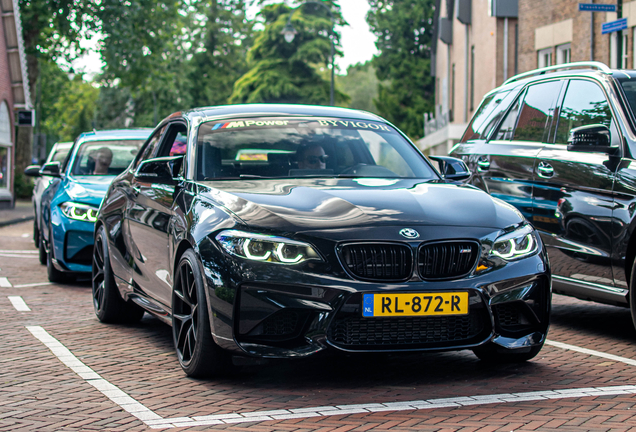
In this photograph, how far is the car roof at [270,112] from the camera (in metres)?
6.30

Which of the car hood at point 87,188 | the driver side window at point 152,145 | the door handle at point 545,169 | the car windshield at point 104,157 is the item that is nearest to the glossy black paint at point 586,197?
the door handle at point 545,169

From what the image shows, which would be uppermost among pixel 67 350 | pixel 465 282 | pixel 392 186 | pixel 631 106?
pixel 631 106

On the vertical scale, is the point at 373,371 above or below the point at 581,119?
below

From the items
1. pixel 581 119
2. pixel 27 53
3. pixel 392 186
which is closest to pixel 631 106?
pixel 581 119

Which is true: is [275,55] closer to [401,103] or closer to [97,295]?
[401,103]

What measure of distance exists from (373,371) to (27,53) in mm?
33431

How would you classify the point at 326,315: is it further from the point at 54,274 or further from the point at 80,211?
the point at 54,274

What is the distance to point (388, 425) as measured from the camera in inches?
166

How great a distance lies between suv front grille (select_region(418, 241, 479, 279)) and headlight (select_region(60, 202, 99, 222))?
5.96 m

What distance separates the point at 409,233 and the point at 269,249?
73 centimetres

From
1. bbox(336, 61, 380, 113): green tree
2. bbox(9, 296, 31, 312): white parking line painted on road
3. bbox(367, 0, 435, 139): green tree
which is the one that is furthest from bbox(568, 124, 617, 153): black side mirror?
bbox(336, 61, 380, 113): green tree

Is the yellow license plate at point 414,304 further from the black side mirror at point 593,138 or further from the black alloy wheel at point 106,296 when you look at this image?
the black alloy wheel at point 106,296

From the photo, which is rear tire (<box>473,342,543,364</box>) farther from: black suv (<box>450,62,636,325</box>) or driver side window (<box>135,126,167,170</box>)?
driver side window (<box>135,126,167,170</box>)

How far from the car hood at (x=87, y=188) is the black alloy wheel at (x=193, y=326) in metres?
4.94
